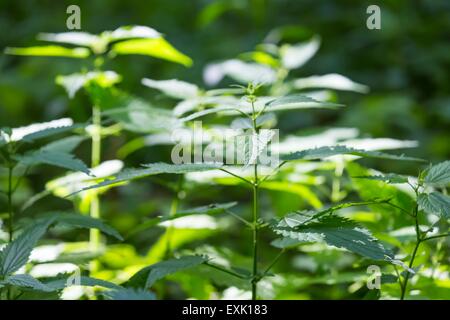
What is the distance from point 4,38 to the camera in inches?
121

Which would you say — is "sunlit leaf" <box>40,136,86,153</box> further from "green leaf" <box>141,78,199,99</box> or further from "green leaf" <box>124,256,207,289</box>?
"green leaf" <box>124,256,207,289</box>

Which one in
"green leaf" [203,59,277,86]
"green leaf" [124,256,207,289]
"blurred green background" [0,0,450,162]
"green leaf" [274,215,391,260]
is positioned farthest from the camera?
"blurred green background" [0,0,450,162]

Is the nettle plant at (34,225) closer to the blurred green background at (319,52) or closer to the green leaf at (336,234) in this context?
the green leaf at (336,234)

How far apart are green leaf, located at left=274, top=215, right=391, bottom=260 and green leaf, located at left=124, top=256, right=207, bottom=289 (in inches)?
5.6

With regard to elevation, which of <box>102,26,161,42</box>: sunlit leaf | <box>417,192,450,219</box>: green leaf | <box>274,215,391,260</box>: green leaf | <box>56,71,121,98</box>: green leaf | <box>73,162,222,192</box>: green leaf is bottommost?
<box>274,215,391,260</box>: green leaf

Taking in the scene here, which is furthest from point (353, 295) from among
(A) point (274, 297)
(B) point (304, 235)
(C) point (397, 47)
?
(C) point (397, 47)

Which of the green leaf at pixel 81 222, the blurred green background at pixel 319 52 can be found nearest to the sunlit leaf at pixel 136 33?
the green leaf at pixel 81 222

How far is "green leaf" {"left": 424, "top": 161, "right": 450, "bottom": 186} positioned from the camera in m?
0.74

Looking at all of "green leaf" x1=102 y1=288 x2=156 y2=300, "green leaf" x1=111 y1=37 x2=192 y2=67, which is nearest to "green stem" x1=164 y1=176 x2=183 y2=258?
"green leaf" x1=111 y1=37 x2=192 y2=67

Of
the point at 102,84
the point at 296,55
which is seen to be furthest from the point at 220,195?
the point at 102,84

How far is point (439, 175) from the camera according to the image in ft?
2.46
